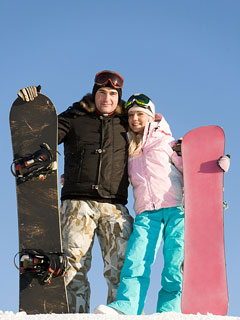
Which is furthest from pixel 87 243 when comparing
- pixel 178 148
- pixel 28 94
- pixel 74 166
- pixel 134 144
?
pixel 28 94

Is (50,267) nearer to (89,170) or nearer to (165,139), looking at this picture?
(89,170)

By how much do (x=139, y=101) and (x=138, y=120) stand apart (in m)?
0.22

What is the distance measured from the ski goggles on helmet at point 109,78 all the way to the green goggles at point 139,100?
23 cm

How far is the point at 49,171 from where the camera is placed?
17.9 feet

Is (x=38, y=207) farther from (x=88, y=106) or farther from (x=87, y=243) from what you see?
(x=88, y=106)

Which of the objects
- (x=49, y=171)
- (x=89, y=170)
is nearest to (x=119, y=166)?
(x=89, y=170)

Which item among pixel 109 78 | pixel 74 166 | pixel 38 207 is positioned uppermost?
pixel 109 78

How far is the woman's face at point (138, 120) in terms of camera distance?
5609 mm

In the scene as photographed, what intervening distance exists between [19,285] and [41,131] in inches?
66.2

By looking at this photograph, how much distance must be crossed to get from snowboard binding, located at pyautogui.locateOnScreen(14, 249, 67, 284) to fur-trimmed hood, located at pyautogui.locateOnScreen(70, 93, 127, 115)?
162 centimetres

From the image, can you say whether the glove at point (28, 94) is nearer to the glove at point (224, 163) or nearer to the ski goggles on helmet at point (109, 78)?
the ski goggles on helmet at point (109, 78)

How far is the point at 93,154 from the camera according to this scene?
5371mm

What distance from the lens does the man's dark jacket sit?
5.29m

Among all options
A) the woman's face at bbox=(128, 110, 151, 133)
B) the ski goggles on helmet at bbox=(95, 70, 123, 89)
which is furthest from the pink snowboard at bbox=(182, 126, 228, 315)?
the ski goggles on helmet at bbox=(95, 70, 123, 89)
